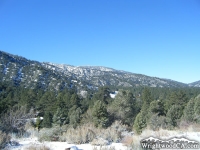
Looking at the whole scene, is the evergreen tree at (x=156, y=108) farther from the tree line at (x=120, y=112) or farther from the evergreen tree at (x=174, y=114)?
the evergreen tree at (x=174, y=114)

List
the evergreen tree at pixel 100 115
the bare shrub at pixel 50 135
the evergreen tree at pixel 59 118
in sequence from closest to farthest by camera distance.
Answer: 1. the bare shrub at pixel 50 135
2. the evergreen tree at pixel 100 115
3. the evergreen tree at pixel 59 118

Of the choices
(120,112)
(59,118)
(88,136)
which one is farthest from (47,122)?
(88,136)

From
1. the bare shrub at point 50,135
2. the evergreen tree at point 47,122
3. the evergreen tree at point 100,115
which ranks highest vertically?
the bare shrub at point 50,135

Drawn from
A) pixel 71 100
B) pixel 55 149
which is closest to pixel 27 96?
pixel 71 100

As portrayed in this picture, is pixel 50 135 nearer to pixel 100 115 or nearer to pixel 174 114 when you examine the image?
pixel 100 115

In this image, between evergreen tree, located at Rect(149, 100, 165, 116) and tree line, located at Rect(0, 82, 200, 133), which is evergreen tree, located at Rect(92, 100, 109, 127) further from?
evergreen tree, located at Rect(149, 100, 165, 116)

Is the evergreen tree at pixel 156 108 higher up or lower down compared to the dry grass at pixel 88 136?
lower down

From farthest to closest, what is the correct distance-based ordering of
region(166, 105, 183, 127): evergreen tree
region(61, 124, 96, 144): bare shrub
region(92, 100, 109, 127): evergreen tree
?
region(166, 105, 183, 127): evergreen tree < region(92, 100, 109, 127): evergreen tree < region(61, 124, 96, 144): bare shrub

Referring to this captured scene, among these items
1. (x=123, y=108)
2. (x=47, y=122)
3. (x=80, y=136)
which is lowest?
(x=47, y=122)

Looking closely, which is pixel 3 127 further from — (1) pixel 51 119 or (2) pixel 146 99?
(2) pixel 146 99

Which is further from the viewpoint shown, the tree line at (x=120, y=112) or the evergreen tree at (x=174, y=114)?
the evergreen tree at (x=174, y=114)

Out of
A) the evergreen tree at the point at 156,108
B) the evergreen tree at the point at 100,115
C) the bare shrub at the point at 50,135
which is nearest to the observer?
the bare shrub at the point at 50,135

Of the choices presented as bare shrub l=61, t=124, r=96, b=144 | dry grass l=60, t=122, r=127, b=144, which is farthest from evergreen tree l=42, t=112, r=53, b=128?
bare shrub l=61, t=124, r=96, b=144

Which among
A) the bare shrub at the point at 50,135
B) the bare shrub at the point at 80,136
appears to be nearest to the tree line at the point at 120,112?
the bare shrub at the point at 50,135
